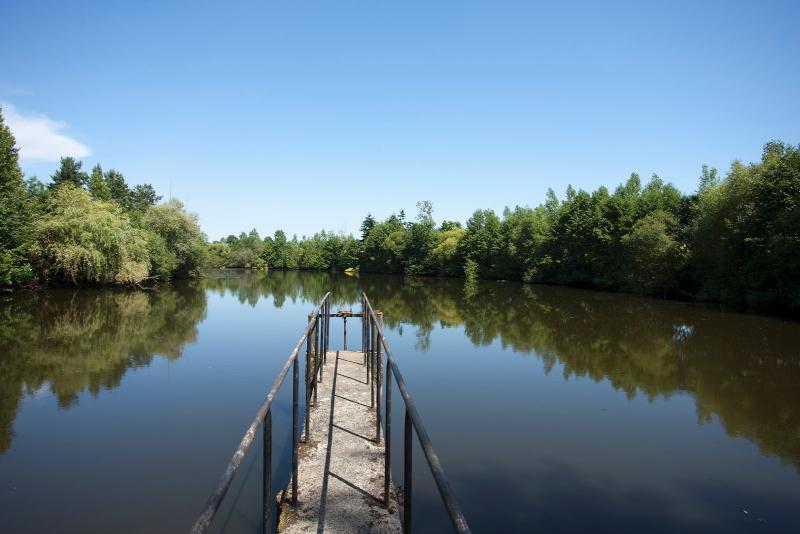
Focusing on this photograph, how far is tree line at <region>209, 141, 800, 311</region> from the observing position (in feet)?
79.4

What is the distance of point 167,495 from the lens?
5.69 meters

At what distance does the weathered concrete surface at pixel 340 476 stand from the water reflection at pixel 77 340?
15.7ft

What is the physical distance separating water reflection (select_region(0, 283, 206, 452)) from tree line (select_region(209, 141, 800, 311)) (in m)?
27.0

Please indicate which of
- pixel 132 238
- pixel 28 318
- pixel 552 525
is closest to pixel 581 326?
pixel 552 525

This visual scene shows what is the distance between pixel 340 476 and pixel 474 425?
11.9ft

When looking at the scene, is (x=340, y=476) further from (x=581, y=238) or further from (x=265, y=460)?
(x=581, y=238)

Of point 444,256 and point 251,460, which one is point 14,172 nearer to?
point 251,460

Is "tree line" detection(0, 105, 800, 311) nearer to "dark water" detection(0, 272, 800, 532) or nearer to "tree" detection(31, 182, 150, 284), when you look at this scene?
"tree" detection(31, 182, 150, 284)

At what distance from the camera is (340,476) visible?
5277 millimetres

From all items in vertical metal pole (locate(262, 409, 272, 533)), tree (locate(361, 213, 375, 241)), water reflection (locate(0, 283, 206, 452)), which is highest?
tree (locate(361, 213, 375, 241))

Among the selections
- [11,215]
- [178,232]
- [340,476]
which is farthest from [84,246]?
[340,476]

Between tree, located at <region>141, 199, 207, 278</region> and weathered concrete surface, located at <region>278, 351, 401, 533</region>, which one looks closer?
weathered concrete surface, located at <region>278, 351, 401, 533</region>

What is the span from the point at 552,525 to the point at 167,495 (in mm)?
4444

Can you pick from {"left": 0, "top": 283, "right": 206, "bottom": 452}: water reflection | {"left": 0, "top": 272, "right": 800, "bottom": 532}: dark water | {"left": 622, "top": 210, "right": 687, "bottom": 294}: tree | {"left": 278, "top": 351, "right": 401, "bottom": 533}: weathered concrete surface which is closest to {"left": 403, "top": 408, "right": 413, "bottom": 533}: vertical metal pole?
{"left": 278, "top": 351, "right": 401, "bottom": 533}: weathered concrete surface
